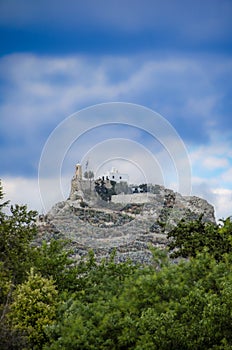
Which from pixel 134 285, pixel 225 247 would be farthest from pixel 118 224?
pixel 134 285

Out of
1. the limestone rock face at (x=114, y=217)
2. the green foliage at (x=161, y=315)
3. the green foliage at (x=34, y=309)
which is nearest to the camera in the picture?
the green foliage at (x=161, y=315)

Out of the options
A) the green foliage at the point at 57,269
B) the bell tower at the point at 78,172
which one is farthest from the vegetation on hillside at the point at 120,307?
the bell tower at the point at 78,172

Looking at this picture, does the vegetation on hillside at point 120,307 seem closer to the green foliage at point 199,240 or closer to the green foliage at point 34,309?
the green foliage at point 34,309

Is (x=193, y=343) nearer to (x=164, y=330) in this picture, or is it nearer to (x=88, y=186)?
(x=164, y=330)

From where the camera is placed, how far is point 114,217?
26969 mm

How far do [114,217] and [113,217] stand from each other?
50mm

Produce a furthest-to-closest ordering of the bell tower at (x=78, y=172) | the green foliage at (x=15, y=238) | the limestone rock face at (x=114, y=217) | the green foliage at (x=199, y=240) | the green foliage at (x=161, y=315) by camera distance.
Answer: the limestone rock face at (x=114, y=217), the bell tower at (x=78, y=172), the green foliage at (x=199, y=240), the green foliage at (x=15, y=238), the green foliage at (x=161, y=315)

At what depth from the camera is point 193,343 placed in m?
9.45

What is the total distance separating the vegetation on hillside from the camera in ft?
31.1

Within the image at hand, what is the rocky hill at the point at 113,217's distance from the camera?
2581 centimetres

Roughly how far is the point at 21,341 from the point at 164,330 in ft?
8.42

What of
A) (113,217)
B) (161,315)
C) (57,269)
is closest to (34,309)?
(57,269)

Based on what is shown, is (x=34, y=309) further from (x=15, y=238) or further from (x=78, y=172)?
(x=78, y=172)

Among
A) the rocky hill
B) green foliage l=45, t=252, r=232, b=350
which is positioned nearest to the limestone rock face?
the rocky hill
